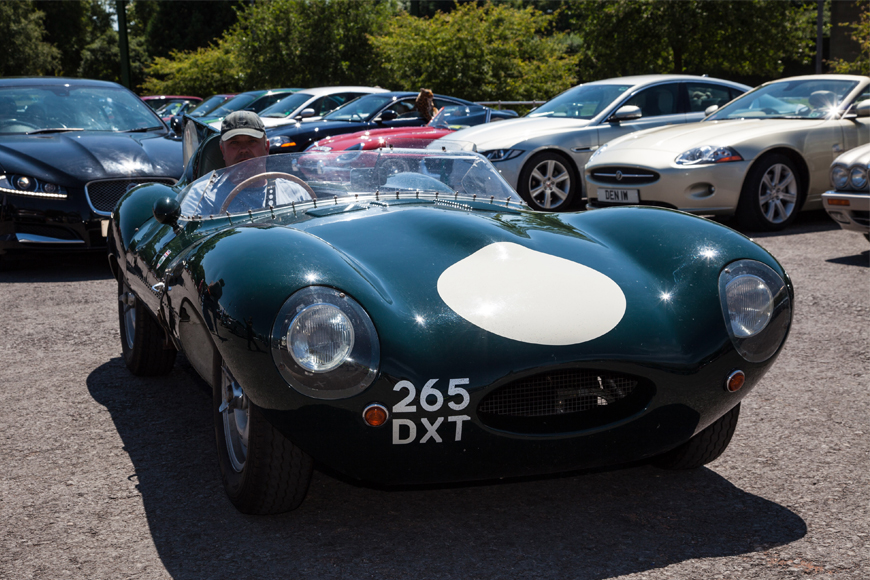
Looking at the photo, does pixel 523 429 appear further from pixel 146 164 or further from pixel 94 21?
pixel 94 21

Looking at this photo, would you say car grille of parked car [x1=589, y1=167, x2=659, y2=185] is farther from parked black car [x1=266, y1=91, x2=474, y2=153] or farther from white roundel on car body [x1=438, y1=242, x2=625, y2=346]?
white roundel on car body [x1=438, y1=242, x2=625, y2=346]

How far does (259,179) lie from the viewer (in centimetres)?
389

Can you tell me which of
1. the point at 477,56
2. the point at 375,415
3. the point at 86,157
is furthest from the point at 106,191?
the point at 477,56

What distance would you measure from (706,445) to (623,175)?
5.62 metres

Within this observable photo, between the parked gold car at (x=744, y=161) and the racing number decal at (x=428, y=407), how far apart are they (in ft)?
20.2

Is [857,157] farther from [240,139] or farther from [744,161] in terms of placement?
[240,139]

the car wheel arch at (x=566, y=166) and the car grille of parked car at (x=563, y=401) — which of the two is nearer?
the car grille of parked car at (x=563, y=401)

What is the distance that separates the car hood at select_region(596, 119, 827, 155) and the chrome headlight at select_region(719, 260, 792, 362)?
5.70m

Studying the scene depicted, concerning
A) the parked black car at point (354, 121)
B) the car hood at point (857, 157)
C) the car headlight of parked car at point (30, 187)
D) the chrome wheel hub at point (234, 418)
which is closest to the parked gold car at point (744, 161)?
the car hood at point (857, 157)

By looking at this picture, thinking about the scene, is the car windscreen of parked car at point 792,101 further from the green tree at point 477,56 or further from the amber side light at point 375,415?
the green tree at point 477,56

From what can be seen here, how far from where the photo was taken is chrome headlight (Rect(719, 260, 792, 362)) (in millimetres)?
2828

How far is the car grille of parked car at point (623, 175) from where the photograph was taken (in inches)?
328

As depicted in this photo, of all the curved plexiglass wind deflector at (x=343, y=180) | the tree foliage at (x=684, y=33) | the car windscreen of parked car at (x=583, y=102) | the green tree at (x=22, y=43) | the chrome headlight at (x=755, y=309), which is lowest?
the chrome headlight at (x=755, y=309)

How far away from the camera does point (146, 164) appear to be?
7688 mm
